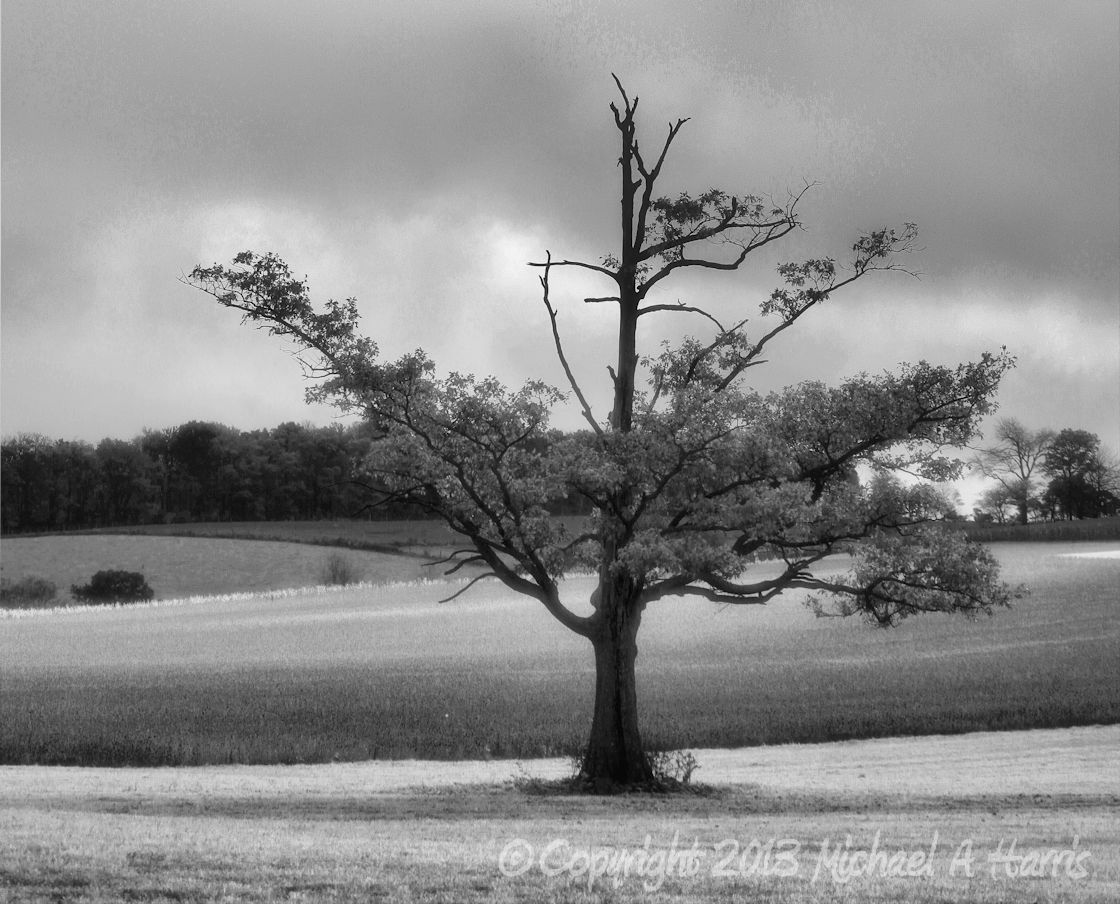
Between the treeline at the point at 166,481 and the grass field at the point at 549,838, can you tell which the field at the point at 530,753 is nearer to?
the grass field at the point at 549,838

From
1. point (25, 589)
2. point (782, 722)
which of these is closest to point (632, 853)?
point (782, 722)

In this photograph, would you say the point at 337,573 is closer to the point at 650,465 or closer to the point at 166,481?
the point at 166,481

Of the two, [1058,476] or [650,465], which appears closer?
[650,465]

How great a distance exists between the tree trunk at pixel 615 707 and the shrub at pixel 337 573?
51.4 m

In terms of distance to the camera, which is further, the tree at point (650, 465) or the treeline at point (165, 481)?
the treeline at point (165, 481)

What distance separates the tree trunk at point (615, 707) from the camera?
61.6 feet

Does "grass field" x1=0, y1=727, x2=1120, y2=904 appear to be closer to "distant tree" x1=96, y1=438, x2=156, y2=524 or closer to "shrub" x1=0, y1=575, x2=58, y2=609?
"shrub" x1=0, y1=575, x2=58, y2=609

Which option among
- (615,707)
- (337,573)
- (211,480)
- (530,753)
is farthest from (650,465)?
(211,480)

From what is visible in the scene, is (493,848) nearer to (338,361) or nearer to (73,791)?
(338,361)

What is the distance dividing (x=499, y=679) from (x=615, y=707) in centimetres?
1663

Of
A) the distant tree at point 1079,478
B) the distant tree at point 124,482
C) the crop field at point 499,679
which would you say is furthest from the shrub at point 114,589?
the distant tree at point 1079,478

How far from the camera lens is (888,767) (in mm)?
23422

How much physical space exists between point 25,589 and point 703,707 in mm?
46371

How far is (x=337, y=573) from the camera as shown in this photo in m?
69.4
